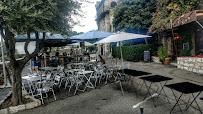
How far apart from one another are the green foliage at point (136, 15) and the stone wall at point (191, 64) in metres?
6.08

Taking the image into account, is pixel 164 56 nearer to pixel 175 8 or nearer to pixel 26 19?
pixel 175 8

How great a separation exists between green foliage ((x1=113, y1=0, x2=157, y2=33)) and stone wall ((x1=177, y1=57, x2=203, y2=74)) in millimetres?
6076

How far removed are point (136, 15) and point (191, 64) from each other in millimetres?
7846

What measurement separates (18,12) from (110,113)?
3.16 m

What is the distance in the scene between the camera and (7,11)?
2910 millimetres

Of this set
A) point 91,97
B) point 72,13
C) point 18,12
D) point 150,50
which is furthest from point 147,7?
point 18,12

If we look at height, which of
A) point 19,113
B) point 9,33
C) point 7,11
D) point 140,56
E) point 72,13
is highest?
point 72,13

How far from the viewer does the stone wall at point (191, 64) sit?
6.95 m

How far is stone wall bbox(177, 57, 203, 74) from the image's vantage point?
6.95 m

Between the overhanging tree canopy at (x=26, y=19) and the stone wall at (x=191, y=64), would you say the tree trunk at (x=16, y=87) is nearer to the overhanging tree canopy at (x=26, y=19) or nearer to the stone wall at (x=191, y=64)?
the overhanging tree canopy at (x=26, y=19)

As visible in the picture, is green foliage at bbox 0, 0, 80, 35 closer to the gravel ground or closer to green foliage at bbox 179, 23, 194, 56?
the gravel ground

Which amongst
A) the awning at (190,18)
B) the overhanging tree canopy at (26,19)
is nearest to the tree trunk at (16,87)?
the overhanging tree canopy at (26,19)

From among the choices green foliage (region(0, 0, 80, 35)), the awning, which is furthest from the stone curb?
the awning

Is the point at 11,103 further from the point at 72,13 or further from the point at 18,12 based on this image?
the point at 72,13
